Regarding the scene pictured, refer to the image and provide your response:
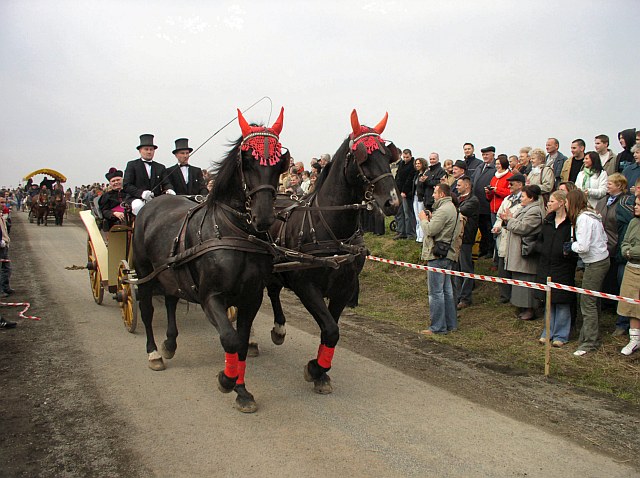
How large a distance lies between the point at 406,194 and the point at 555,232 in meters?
5.27

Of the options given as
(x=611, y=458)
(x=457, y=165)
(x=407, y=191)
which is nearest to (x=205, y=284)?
(x=611, y=458)

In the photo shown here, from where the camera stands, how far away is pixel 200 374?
18.9 feet

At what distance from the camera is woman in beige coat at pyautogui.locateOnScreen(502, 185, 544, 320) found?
7660mm

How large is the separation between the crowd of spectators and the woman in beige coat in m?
0.01

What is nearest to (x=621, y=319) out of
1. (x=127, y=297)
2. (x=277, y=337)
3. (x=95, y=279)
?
(x=277, y=337)

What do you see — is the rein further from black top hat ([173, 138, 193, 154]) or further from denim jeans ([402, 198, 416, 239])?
denim jeans ([402, 198, 416, 239])

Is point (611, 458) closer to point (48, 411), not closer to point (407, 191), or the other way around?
point (48, 411)

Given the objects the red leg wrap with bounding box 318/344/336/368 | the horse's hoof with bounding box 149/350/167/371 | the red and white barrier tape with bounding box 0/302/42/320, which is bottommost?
the red and white barrier tape with bounding box 0/302/42/320

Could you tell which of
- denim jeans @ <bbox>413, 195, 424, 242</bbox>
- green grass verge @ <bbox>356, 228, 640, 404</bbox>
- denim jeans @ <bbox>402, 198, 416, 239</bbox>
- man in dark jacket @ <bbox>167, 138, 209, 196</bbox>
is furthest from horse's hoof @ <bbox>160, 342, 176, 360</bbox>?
denim jeans @ <bbox>402, 198, 416, 239</bbox>

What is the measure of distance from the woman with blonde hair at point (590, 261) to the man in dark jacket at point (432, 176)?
4563 millimetres

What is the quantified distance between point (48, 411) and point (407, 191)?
902 centimetres

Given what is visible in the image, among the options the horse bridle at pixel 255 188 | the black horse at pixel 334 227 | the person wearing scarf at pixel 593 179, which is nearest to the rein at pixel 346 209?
the black horse at pixel 334 227

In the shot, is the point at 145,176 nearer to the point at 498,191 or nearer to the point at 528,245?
the point at 528,245

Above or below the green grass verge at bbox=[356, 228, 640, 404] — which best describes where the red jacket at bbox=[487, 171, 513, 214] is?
above
